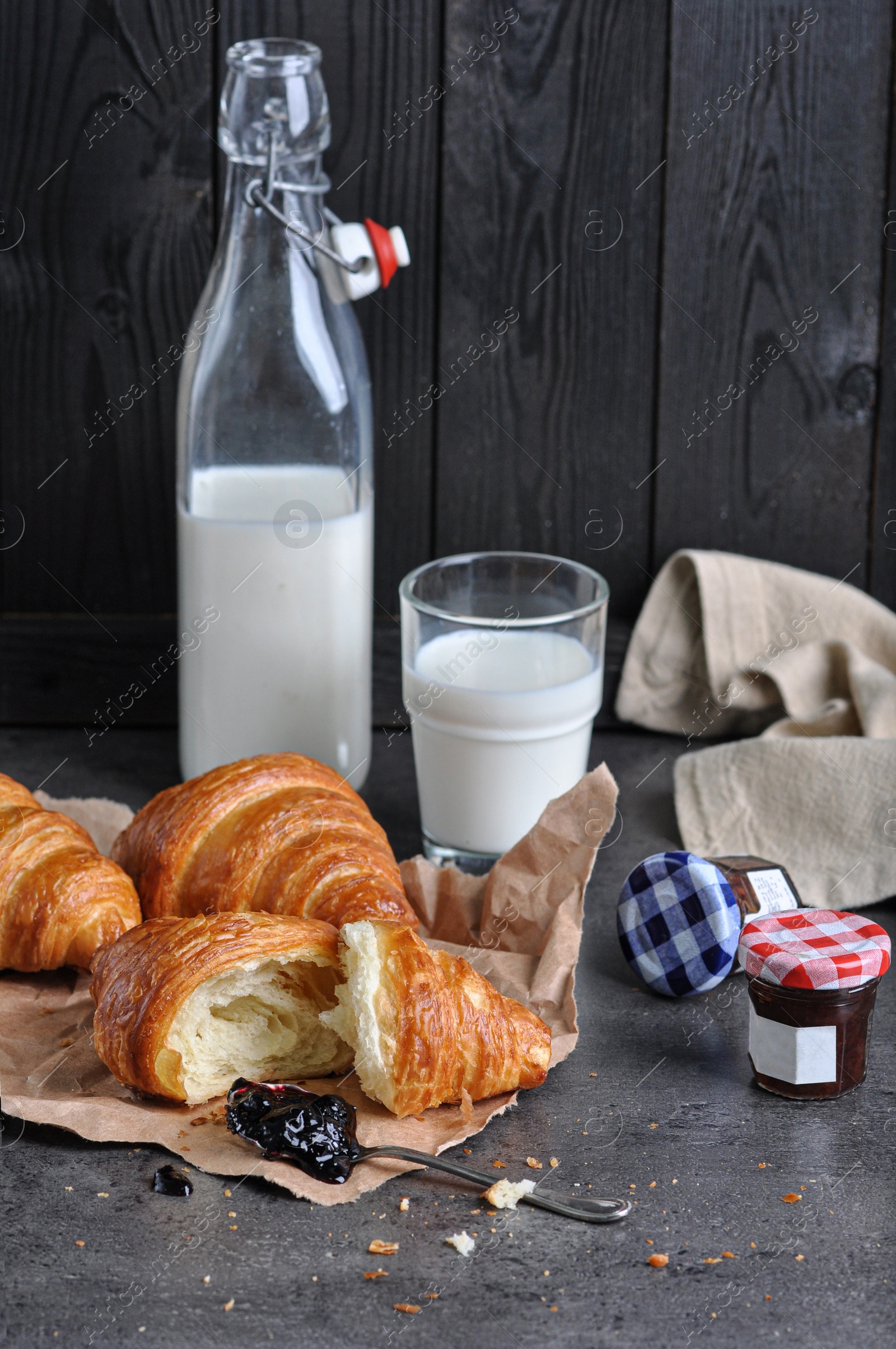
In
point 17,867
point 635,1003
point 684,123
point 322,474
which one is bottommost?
point 635,1003

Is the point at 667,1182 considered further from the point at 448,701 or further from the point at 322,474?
the point at 322,474

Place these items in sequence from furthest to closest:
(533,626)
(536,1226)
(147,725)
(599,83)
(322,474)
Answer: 1. (147,725)
2. (599,83)
3. (322,474)
4. (533,626)
5. (536,1226)

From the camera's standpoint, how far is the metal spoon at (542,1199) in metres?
0.78

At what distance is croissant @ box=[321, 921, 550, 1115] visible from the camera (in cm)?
84

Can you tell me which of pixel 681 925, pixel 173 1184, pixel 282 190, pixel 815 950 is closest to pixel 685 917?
pixel 681 925

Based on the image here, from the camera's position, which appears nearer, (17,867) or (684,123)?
(17,867)

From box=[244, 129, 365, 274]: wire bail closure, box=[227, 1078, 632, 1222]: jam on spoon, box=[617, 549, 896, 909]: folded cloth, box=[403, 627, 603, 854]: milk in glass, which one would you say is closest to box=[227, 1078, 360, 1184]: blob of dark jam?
box=[227, 1078, 632, 1222]: jam on spoon

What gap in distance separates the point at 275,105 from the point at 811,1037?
91 cm

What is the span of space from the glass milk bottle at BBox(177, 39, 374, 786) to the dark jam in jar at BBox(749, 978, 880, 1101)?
589 millimetres

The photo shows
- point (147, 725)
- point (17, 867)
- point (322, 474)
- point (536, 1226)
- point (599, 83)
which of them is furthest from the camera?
point (147, 725)

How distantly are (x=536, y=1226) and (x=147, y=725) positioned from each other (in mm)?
918

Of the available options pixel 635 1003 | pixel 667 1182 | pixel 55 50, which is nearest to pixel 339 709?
pixel 635 1003

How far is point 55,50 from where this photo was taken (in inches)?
54.7

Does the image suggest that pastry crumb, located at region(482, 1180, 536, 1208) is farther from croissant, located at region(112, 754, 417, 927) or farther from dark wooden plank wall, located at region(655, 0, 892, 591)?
dark wooden plank wall, located at region(655, 0, 892, 591)
